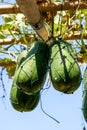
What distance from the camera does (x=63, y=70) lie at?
212 cm

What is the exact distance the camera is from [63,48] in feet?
7.39

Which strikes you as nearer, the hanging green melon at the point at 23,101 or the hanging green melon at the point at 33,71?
the hanging green melon at the point at 33,71

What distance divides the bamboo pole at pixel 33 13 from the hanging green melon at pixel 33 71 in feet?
0.35

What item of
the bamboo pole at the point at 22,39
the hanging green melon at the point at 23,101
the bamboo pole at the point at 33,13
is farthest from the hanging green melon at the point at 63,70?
the bamboo pole at the point at 22,39

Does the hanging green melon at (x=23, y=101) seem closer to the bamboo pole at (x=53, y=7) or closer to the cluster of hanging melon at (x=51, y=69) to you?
the cluster of hanging melon at (x=51, y=69)

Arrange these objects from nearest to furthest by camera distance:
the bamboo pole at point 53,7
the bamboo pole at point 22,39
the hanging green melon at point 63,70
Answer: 1. the hanging green melon at point 63,70
2. the bamboo pole at point 53,7
3. the bamboo pole at point 22,39

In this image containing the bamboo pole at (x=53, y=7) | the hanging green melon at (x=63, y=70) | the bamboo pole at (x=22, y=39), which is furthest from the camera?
the bamboo pole at (x=22, y=39)

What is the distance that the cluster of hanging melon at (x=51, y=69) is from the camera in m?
2.08

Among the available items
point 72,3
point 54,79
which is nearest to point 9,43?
point 72,3

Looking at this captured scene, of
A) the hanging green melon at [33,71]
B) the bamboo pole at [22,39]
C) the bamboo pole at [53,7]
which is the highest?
the bamboo pole at [53,7]

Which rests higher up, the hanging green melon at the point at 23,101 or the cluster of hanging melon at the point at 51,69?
the cluster of hanging melon at the point at 51,69

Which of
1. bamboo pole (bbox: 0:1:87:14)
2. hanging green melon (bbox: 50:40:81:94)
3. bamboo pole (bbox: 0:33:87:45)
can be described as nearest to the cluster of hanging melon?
hanging green melon (bbox: 50:40:81:94)

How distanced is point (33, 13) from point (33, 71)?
290 mm

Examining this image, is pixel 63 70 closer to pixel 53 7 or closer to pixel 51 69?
pixel 51 69
